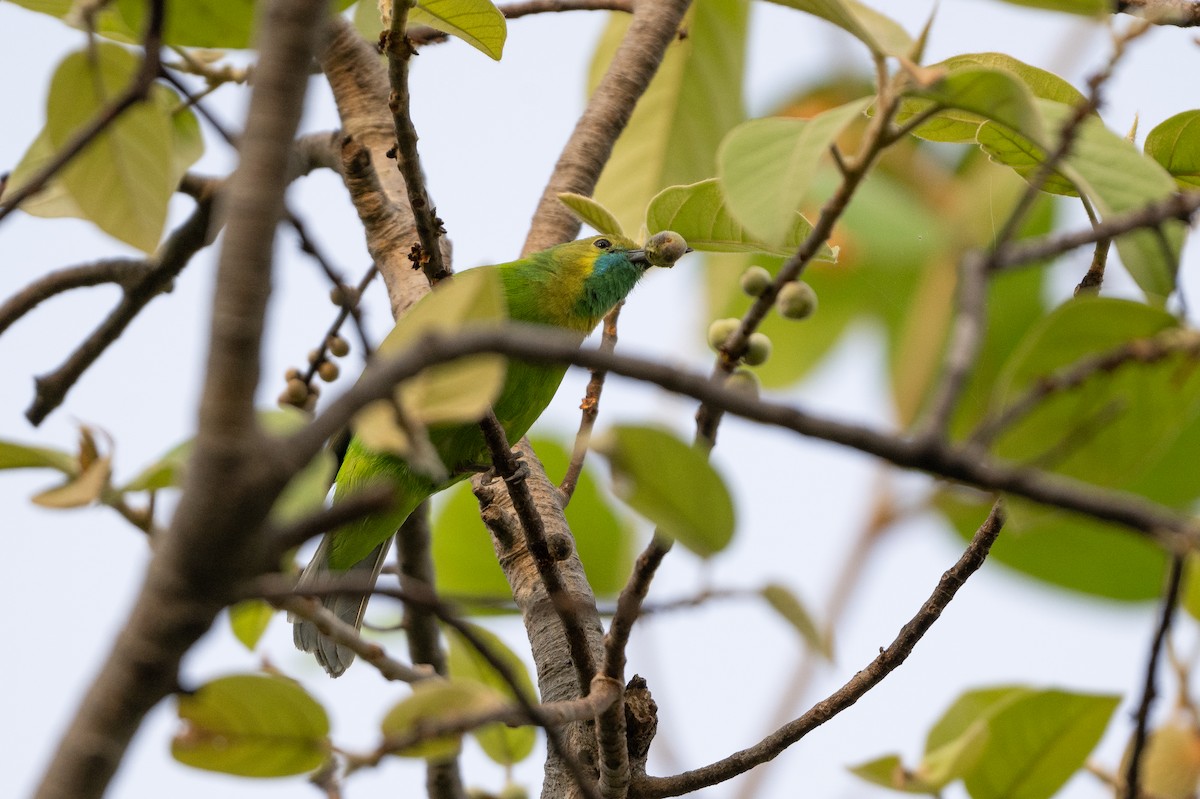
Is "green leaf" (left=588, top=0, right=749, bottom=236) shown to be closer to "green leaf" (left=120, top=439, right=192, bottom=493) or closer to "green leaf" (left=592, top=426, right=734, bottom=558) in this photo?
"green leaf" (left=120, top=439, right=192, bottom=493)

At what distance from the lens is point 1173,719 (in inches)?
76.4

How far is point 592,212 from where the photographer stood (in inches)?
89.6

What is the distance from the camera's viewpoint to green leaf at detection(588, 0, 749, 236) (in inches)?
143

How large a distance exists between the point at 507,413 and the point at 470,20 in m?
1.52

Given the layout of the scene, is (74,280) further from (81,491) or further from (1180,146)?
(1180,146)

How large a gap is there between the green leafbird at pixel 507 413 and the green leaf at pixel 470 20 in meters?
1.28

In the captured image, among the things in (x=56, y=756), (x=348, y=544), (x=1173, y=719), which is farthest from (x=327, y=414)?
(x=348, y=544)

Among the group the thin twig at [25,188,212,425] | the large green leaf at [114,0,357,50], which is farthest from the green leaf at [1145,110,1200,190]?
the thin twig at [25,188,212,425]

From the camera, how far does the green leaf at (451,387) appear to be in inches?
44.8

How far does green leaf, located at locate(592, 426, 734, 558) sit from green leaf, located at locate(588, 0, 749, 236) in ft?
7.75

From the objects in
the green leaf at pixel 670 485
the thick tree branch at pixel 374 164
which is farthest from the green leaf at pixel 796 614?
the thick tree branch at pixel 374 164

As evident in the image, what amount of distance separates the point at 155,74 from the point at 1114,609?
143 centimetres

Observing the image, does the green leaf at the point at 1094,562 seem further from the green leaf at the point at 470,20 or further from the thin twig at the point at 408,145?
the green leaf at the point at 470,20

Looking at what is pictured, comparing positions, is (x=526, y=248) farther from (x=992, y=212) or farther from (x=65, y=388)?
(x=992, y=212)
